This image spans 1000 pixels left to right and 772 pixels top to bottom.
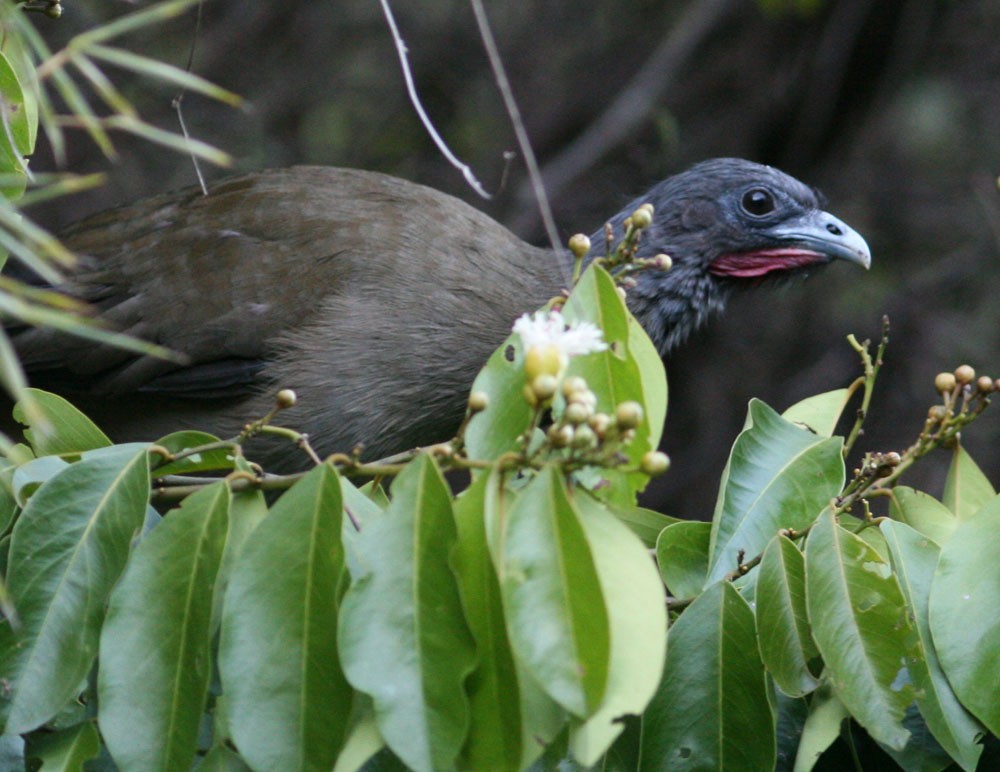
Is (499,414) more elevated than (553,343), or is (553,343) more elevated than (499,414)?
(553,343)

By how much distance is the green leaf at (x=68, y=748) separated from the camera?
1.93 metres

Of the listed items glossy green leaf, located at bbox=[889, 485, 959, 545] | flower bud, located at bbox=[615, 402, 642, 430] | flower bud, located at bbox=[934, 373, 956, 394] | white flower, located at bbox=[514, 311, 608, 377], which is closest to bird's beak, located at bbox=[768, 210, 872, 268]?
glossy green leaf, located at bbox=[889, 485, 959, 545]

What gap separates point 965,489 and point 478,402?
1.10m

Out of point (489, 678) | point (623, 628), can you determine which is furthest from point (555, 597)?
point (489, 678)

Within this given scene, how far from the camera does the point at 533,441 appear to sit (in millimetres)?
1777

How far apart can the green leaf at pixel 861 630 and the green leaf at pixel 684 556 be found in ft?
0.81

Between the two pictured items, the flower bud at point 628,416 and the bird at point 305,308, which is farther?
the bird at point 305,308

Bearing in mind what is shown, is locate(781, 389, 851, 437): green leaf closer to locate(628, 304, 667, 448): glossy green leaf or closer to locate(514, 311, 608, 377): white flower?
locate(628, 304, 667, 448): glossy green leaf

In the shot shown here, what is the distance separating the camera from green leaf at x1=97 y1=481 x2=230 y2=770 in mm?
1801

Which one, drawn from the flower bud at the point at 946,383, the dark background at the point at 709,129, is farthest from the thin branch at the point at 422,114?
the dark background at the point at 709,129

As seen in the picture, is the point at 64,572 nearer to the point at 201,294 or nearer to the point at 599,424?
the point at 599,424

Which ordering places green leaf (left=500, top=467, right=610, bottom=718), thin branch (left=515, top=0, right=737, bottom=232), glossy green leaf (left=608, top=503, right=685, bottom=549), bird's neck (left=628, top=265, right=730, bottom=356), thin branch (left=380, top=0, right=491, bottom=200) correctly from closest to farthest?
1. green leaf (left=500, top=467, right=610, bottom=718)
2. glossy green leaf (left=608, top=503, right=685, bottom=549)
3. thin branch (left=380, top=0, right=491, bottom=200)
4. bird's neck (left=628, top=265, right=730, bottom=356)
5. thin branch (left=515, top=0, right=737, bottom=232)

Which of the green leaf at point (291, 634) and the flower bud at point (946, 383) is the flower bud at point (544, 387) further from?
the flower bud at point (946, 383)

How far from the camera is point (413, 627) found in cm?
164
